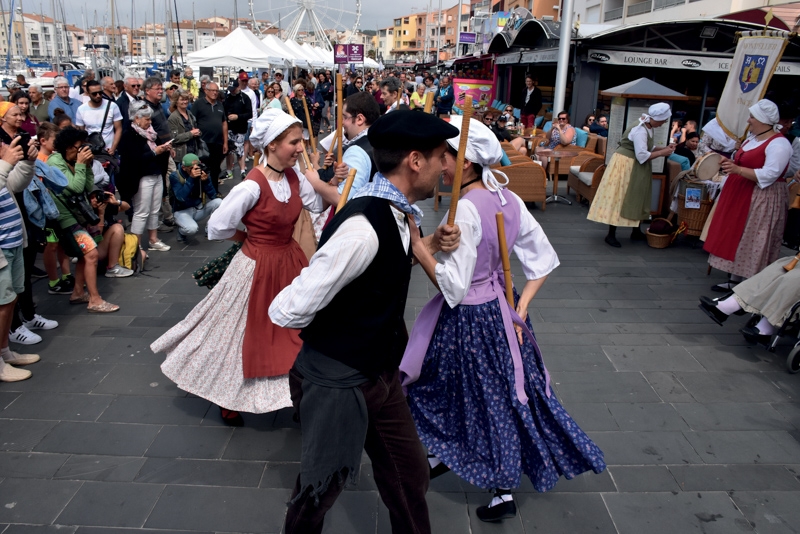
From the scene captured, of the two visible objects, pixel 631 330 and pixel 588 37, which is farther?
pixel 588 37

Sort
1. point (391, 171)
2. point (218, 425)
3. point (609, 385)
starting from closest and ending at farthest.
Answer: point (391, 171) < point (218, 425) < point (609, 385)

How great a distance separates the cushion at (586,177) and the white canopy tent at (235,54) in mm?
9990

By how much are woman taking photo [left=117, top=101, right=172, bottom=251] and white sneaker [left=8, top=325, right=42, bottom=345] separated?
2.46 meters

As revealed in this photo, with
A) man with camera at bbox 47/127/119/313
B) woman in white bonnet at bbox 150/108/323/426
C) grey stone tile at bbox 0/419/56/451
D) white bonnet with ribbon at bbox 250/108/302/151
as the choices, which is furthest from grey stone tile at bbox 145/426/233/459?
man with camera at bbox 47/127/119/313

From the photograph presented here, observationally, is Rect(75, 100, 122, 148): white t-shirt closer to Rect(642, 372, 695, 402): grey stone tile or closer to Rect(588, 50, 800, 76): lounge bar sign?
Rect(642, 372, 695, 402): grey stone tile

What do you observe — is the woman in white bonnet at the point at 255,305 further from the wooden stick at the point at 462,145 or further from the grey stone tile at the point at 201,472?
the wooden stick at the point at 462,145

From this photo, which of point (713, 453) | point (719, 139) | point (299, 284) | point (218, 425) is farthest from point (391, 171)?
point (719, 139)

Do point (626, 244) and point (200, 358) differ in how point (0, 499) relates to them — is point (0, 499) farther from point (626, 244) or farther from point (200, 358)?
point (626, 244)

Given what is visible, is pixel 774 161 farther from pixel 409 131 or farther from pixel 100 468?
pixel 100 468

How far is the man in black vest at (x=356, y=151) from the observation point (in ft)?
12.1

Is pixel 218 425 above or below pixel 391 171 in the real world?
below

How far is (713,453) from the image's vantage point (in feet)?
11.5

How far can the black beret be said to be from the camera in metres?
1.95

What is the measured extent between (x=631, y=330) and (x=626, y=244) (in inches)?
120
